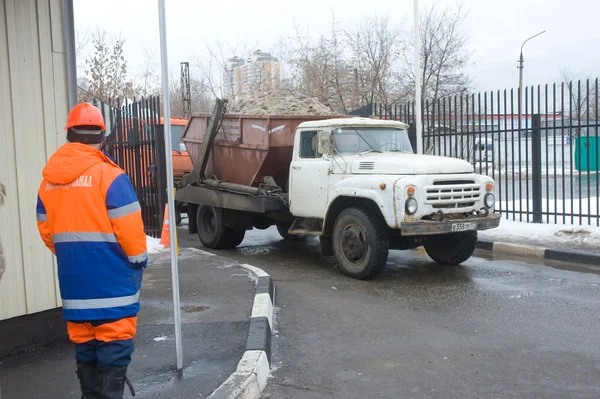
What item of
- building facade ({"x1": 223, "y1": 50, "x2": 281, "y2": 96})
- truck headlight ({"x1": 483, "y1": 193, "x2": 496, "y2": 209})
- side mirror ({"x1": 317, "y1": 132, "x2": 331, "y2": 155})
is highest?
building facade ({"x1": 223, "y1": 50, "x2": 281, "y2": 96})

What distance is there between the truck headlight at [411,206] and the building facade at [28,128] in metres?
4.31

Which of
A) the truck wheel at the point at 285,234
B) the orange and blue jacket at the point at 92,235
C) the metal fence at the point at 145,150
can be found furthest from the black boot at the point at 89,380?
the truck wheel at the point at 285,234

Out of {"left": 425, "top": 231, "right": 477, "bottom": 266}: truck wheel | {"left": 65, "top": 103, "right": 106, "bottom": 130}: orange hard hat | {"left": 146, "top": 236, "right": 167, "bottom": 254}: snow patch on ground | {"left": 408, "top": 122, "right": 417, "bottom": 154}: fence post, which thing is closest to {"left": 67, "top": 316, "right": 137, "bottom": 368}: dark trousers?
{"left": 65, "top": 103, "right": 106, "bottom": 130}: orange hard hat

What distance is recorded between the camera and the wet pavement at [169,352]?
4145 millimetres

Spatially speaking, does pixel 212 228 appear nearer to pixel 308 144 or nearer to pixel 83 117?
pixel 308 144

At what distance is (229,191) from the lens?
10.8m

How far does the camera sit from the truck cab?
784 centimetres

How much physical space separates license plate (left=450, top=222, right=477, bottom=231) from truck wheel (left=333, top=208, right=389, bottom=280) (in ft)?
2.92

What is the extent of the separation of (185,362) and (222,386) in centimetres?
68

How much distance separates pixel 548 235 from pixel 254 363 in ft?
25.1

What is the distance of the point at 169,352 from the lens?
193 inches

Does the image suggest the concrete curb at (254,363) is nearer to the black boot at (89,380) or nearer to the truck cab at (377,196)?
the black boot at (89,380)

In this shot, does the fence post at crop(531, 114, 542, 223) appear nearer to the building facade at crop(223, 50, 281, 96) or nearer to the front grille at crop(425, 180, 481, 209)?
the front grille at crop(425, 180, 481, 209)

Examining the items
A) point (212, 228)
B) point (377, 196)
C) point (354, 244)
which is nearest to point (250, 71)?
point (212, 228)
